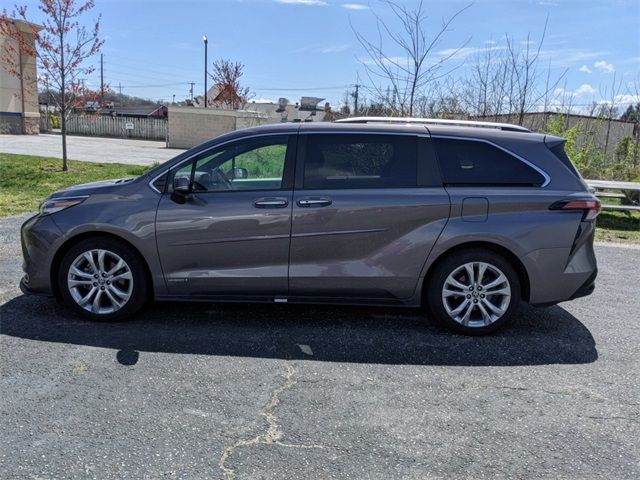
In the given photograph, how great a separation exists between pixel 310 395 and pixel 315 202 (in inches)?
63.4

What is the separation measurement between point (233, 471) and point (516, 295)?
2.82 meters

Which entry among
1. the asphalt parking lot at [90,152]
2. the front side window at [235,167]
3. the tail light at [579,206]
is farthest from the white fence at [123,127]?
the tail light at [579,206]

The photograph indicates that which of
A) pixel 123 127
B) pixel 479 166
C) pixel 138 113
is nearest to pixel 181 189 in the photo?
pixel 479 166

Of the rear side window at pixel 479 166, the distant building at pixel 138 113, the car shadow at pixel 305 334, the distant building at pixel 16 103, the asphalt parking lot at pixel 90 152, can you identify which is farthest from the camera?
the distant building at pixel 138 113

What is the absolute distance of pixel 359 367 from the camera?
400cm

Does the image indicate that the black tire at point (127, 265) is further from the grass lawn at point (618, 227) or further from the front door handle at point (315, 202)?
the grass lawn at point (618, 227)

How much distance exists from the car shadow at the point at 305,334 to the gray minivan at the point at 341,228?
0.73ft

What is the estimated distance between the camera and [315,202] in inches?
178

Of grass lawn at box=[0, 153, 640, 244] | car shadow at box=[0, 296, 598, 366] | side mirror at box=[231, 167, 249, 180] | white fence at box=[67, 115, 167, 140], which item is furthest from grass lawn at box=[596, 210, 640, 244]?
white fence at box=[67, 115, 167, 140]

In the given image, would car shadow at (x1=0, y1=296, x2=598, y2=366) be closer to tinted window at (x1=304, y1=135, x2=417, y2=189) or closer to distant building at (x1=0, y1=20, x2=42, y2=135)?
tinted window at (x1=304, y1=135, x2=417, y2=189)

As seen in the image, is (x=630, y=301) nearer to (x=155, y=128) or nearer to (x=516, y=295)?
(x=516, y=295)

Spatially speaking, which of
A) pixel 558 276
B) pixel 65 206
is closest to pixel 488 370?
pixel 558 276

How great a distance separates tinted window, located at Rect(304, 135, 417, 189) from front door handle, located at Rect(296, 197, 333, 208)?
0.39 feet

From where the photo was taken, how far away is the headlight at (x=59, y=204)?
15.4ft
